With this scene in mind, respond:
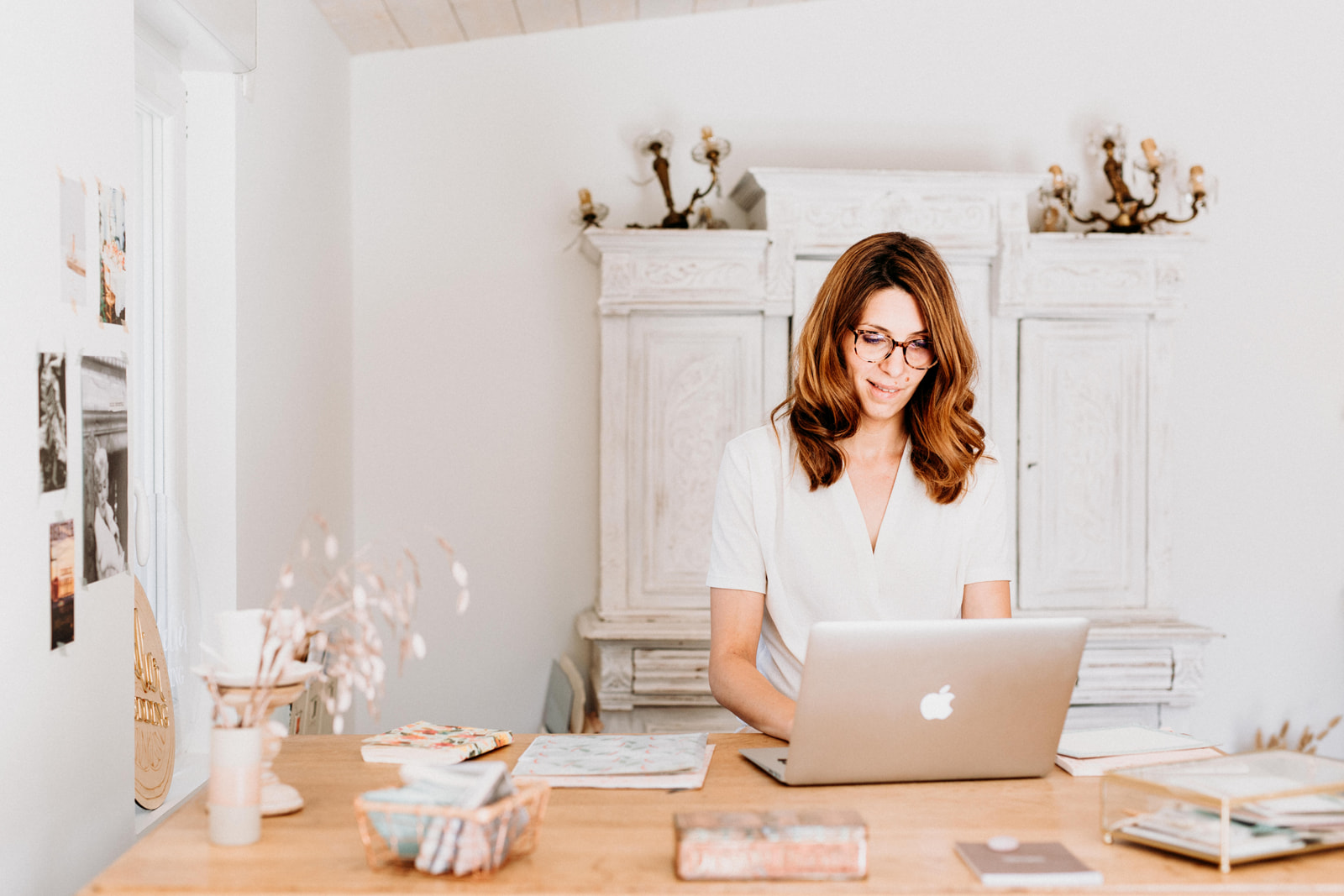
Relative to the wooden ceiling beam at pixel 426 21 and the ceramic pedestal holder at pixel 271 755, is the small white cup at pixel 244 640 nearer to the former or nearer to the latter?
the ceramic pedestal holder at pixel 271 755

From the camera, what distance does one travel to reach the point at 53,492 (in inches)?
61.6

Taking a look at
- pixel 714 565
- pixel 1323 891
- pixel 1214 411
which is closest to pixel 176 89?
pixel 714 565

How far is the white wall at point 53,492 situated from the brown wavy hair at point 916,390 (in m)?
1.17

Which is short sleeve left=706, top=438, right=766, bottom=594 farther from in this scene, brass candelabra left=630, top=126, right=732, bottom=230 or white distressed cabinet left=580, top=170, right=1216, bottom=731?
brass candelabra left=630, top=126, right=732, bottom=230

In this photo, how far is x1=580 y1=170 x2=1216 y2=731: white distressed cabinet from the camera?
3.45 meters

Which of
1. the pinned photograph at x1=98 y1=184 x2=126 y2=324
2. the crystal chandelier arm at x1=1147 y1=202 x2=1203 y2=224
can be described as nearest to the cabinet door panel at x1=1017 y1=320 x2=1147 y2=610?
the crystal chandelier arm at x1=1147 y1=202 x2=1203 y2=224

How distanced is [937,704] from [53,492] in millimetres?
1254

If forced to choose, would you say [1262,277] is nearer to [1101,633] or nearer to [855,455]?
[1101,633]

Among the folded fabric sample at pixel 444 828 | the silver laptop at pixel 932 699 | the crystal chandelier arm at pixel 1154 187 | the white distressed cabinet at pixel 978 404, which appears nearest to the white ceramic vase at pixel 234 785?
the folded fabric sample at pixel 444 828

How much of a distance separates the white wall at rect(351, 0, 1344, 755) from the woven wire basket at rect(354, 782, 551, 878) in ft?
8.83

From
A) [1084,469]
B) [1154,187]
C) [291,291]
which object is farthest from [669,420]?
[1154,187]

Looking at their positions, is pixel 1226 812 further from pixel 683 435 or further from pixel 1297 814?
pixel 683 435

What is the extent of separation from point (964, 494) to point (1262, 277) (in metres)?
2.67

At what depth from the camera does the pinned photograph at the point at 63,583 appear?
5.15 feet
